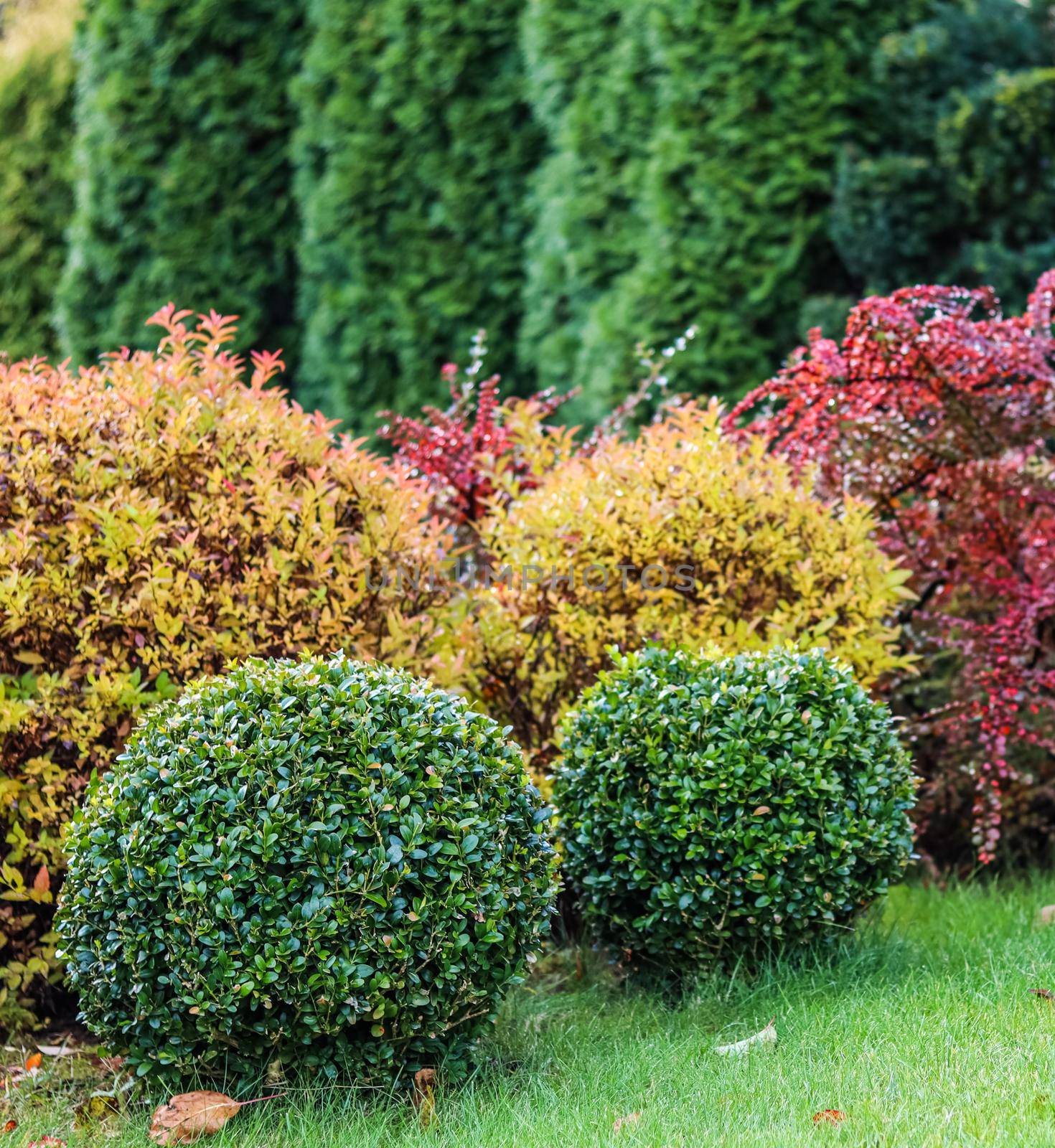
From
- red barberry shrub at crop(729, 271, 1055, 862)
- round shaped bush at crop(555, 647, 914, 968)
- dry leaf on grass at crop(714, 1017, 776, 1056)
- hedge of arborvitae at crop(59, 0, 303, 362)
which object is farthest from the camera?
hedge of arborvitae at crop(59, 0, 303, 362)

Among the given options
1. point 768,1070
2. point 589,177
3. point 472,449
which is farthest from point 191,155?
point 768,1070

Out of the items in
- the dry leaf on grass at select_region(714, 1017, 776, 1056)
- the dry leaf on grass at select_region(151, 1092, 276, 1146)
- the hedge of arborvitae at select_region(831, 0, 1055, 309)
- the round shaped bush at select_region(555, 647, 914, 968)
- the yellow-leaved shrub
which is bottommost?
the dry leaf on grass at select_region(714, 1017, 776, 1056)

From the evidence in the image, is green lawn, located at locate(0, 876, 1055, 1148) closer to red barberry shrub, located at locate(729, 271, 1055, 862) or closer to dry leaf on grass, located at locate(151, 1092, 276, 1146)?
dry leaf on grass, located at locate(151, 1092, 276, 1146)

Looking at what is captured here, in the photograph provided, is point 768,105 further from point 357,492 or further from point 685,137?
point 357,492

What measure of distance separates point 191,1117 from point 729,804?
1472 mm

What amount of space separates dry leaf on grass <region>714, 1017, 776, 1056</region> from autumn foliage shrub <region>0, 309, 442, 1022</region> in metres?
1.38

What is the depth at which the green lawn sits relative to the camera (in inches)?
96.7

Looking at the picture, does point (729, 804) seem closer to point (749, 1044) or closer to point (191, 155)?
point (749, 1044)

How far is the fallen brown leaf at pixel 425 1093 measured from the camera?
2691mm

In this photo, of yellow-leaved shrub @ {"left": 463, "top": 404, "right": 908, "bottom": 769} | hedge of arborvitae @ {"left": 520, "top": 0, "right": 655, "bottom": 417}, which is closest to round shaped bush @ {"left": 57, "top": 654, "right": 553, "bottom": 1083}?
yellow-leaved shrub @ {"left": 463, "top": 404, "right": 908, "bottom": 769}

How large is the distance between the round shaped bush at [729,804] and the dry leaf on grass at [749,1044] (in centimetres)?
33

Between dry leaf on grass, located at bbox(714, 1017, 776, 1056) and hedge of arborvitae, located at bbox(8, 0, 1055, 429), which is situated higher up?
hedge of arborvitae, located at bbox(8, 0, 1055, 429)

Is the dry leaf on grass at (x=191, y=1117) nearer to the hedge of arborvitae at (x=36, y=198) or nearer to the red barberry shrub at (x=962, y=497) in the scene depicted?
the red barberry shrub at (x=962, y=497)

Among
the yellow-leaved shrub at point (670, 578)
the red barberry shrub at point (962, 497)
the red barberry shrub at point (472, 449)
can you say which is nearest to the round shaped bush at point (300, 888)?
the yellow-leaved shrub at point (670, 578)
